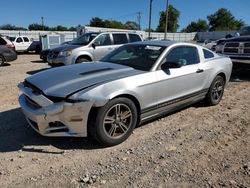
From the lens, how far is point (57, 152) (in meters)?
3.64

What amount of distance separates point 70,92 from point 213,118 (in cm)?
300

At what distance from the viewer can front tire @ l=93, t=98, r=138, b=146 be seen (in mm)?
3590

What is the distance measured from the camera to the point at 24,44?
2256cm

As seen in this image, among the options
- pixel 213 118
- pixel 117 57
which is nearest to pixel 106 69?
pixel 117 57

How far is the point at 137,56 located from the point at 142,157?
6.53 ft

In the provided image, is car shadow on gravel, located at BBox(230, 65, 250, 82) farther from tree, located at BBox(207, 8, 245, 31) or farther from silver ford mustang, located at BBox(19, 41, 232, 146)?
tree, located at BBox(207, 8, 245, 31)

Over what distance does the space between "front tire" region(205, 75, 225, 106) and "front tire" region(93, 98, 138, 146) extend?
7.79 ft

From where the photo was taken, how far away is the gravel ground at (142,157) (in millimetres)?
3033

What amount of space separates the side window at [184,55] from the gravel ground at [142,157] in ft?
3.64

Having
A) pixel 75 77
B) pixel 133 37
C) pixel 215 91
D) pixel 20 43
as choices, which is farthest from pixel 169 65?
pixel 20 43

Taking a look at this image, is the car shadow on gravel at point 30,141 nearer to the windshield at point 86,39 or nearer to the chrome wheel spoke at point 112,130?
the chrome wheel spoke at point 112,130

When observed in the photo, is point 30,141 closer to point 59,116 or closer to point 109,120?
point 59,116

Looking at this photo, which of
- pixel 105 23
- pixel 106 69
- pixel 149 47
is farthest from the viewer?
pixel 105 23

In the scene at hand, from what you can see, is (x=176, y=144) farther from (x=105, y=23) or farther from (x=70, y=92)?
(x=105, y=23)
